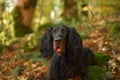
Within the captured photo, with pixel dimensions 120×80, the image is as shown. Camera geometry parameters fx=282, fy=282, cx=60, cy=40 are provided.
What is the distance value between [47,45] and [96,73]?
1.32m

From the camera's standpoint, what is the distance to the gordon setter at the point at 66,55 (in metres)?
5.59

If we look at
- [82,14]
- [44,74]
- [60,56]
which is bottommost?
[44,74]

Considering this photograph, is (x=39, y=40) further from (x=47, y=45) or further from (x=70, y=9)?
(x=70, y=9)

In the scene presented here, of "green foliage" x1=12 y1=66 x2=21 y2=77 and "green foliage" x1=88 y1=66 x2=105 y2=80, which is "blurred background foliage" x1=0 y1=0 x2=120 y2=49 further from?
"green foliage" x1=88 y1=66 x2=105 y2=80

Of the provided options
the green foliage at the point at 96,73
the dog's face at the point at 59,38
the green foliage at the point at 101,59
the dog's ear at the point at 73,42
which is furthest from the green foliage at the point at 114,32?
the dog's face at the point at 59,38

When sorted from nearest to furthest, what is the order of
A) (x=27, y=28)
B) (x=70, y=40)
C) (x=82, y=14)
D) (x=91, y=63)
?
(x=70, y=40) < (x=91, y=63) < (x=27, y=28) < (x=82, y=14)

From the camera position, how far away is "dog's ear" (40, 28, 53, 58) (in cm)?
582

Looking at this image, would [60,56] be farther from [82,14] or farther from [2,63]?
[82,14]

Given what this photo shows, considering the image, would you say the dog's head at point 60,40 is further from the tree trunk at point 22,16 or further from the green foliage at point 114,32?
the tree trunk at point 22,16

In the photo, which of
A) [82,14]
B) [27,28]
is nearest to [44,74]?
[27,28]

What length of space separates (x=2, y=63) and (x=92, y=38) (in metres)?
3.33

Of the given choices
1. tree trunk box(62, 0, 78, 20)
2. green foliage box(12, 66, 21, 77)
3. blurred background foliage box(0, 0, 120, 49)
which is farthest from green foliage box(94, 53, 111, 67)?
tree trunk box(62, 0, 78, 20)

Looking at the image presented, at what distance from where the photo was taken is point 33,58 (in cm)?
828

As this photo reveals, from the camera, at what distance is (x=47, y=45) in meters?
5.95
